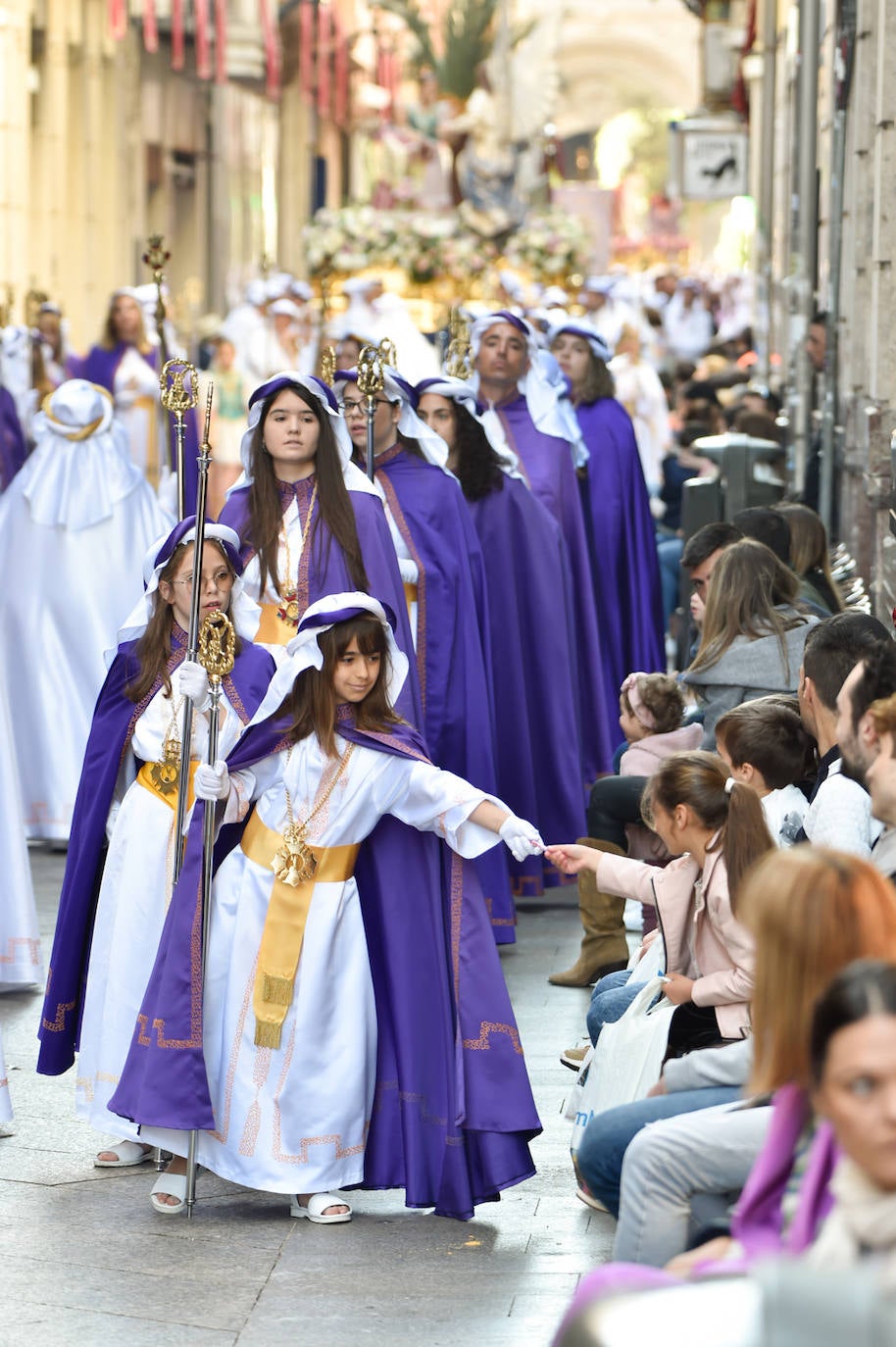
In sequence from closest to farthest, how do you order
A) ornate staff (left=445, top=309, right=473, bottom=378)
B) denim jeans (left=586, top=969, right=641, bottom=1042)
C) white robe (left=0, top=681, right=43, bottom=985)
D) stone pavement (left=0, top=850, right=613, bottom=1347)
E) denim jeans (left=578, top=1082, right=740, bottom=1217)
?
denim jeans (left=578, top=1082, right=740, bottom=1217), stone pavement (left=0, top=850, right=613, bottom=1347), denim jeans (left=586, top=969, right=641, bottom=1042), white robe (left=0, top=681, right=43, bottom=985), ornate staff (left=445, top=309, right=473, bottom=378)

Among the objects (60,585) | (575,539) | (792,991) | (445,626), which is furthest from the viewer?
(575,539)

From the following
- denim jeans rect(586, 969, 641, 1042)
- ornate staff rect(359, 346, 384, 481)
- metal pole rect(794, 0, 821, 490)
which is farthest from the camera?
metal pole rect(794, 0, 821, 490)

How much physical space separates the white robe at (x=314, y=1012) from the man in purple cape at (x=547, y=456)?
453cm

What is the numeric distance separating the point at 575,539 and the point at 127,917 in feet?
15.8

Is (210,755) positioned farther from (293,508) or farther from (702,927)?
(293,508)

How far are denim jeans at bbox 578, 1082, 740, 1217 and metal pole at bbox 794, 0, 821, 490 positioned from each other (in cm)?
834

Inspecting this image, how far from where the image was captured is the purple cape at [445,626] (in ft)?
26.6

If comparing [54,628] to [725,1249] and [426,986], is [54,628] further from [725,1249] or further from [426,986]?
[725,1249]

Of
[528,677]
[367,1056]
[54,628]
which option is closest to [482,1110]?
[367,1056]

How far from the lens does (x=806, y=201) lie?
1306 cm

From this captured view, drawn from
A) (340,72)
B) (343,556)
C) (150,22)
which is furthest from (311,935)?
(340,72)

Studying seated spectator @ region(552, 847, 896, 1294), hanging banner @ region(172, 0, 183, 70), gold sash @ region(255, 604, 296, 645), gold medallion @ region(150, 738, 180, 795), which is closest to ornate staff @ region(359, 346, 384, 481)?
gold sash @ region(255, 604, 296, 645)

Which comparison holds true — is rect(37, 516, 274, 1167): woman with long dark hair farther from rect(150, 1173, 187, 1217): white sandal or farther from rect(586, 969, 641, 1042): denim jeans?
rect(586, 969, 641, 1042): denim jeans

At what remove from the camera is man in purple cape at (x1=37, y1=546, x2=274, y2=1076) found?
19.6 ft
